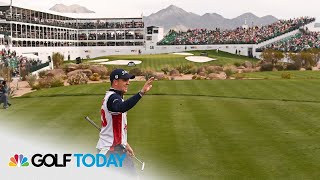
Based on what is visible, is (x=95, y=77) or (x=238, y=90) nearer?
(x=238, y=90)

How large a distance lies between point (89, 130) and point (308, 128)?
8856 millimetres

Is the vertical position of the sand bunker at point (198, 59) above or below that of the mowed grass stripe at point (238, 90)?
above

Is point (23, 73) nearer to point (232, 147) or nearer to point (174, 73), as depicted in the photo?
point (174, 73)

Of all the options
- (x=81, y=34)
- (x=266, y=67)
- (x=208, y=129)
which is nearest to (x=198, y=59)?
(x=266, y=67)

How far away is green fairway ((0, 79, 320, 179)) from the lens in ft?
43.0

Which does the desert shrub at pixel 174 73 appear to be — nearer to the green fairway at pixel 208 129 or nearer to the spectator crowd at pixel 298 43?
the green fairway at pixel 208 129

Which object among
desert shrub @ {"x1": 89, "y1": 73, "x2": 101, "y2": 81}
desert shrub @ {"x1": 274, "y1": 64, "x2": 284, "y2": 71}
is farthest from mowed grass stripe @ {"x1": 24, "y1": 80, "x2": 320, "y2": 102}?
desert shrub @ {"x1": 274, "y1": 64, "x2": 284, "y2": 71}

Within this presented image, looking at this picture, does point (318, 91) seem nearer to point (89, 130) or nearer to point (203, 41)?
point (89, 130)

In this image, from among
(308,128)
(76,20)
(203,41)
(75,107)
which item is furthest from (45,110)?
(76,20)

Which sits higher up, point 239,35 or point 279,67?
point 239,35

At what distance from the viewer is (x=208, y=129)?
18.5 meters

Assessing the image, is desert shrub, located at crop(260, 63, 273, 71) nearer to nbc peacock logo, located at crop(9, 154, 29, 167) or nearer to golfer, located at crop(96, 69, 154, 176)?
nbc peacock logo, located at crop(9, 154, 29, 167)

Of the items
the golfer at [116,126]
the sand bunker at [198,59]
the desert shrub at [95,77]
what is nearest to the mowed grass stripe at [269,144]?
the golfer at [116,126]

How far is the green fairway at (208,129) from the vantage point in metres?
13.1
